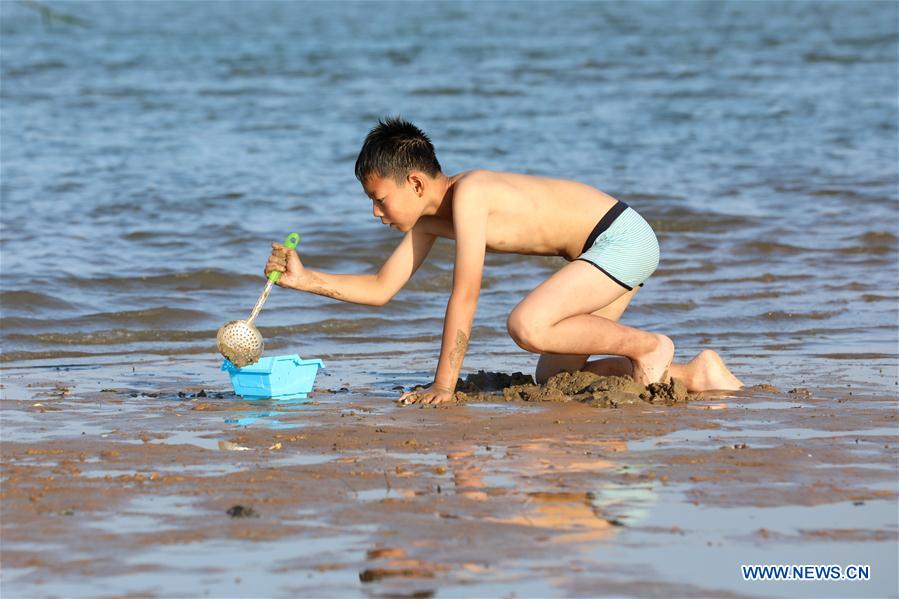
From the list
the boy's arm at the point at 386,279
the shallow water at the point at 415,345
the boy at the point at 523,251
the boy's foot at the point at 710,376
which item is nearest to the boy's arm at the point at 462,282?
the boy at the point at 523,251

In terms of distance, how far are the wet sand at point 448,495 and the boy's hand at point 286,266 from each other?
0.50 metres

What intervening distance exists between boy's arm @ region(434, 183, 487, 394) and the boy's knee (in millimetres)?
175

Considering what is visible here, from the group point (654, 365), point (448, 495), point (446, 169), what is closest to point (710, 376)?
point (654, 365)

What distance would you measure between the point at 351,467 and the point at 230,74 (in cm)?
2188

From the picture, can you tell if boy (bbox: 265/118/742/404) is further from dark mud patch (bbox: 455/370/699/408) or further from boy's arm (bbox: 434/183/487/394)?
dark mud patch (bbox: 455/370/699/408)

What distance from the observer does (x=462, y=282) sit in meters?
5.02

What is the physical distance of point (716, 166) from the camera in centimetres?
1384

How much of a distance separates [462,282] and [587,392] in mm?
705

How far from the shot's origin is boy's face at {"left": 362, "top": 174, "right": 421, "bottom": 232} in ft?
16.6

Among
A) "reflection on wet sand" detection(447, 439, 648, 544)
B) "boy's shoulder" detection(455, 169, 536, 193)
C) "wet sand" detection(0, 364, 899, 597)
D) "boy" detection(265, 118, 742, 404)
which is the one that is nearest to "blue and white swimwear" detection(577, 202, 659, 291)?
"boy" detection(265, 118, 742, 404)

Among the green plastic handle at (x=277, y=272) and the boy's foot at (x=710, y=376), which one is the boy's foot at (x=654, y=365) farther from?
the green plastic handle at (x=277, y=272)

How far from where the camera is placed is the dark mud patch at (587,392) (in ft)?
16.7

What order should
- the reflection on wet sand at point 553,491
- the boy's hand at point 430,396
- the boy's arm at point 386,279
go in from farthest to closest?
1. the boy's arm at point 386,279
2. the boy's hand at point 430,396
3. the reflection on wet sand at point 553,491

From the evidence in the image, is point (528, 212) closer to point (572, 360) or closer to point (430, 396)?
point (572, 360)
